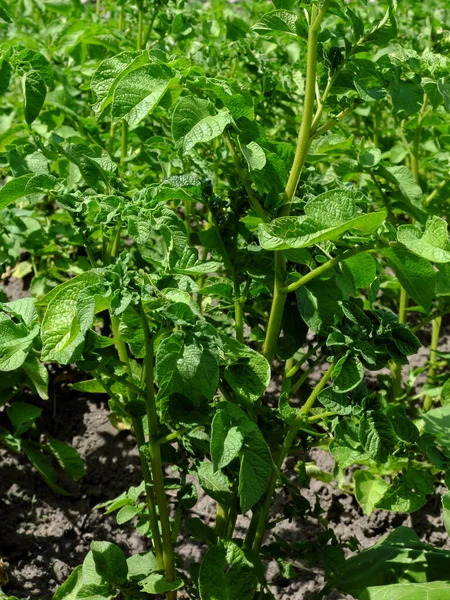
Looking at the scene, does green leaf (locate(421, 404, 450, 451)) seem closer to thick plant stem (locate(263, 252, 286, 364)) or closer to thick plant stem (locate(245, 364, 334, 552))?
thick plant stem (locate(245, 364, 334, 552))

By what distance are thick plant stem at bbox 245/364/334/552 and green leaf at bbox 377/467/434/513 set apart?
0.64 ft

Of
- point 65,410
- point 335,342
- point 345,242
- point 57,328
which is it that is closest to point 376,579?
point 335,342

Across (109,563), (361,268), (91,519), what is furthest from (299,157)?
(91,519)

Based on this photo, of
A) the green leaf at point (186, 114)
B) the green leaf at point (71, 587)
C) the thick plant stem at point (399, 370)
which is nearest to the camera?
the green leaf at point (186, 114)

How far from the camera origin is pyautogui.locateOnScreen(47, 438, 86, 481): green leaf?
195 cm

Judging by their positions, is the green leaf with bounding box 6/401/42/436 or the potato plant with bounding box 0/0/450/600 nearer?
the potato plant with bounding box 0/0/450/600

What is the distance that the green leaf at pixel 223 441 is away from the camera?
3.65 feet

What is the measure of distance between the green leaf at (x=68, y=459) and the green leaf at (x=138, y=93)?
107 centimetres


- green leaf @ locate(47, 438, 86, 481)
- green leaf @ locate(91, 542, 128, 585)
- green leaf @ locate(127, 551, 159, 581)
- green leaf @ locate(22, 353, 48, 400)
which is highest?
green leaf @ locate(22, 353, 48, 400)

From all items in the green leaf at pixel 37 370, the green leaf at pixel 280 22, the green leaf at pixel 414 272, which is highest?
the green leaf at pixel 280 22

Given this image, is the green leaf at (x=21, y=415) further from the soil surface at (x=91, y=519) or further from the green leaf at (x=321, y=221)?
the green leaf at (x=321, y=221)

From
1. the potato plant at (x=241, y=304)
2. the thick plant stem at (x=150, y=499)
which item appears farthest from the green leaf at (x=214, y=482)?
the thick plant stem at (x=150, y=499)

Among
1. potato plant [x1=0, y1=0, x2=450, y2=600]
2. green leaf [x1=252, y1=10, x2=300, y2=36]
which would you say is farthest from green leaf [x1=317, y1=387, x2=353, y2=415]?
green leaf [x1=252, y1=10, x2=300, y2=36]

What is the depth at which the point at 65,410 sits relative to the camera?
A: 2.33m
